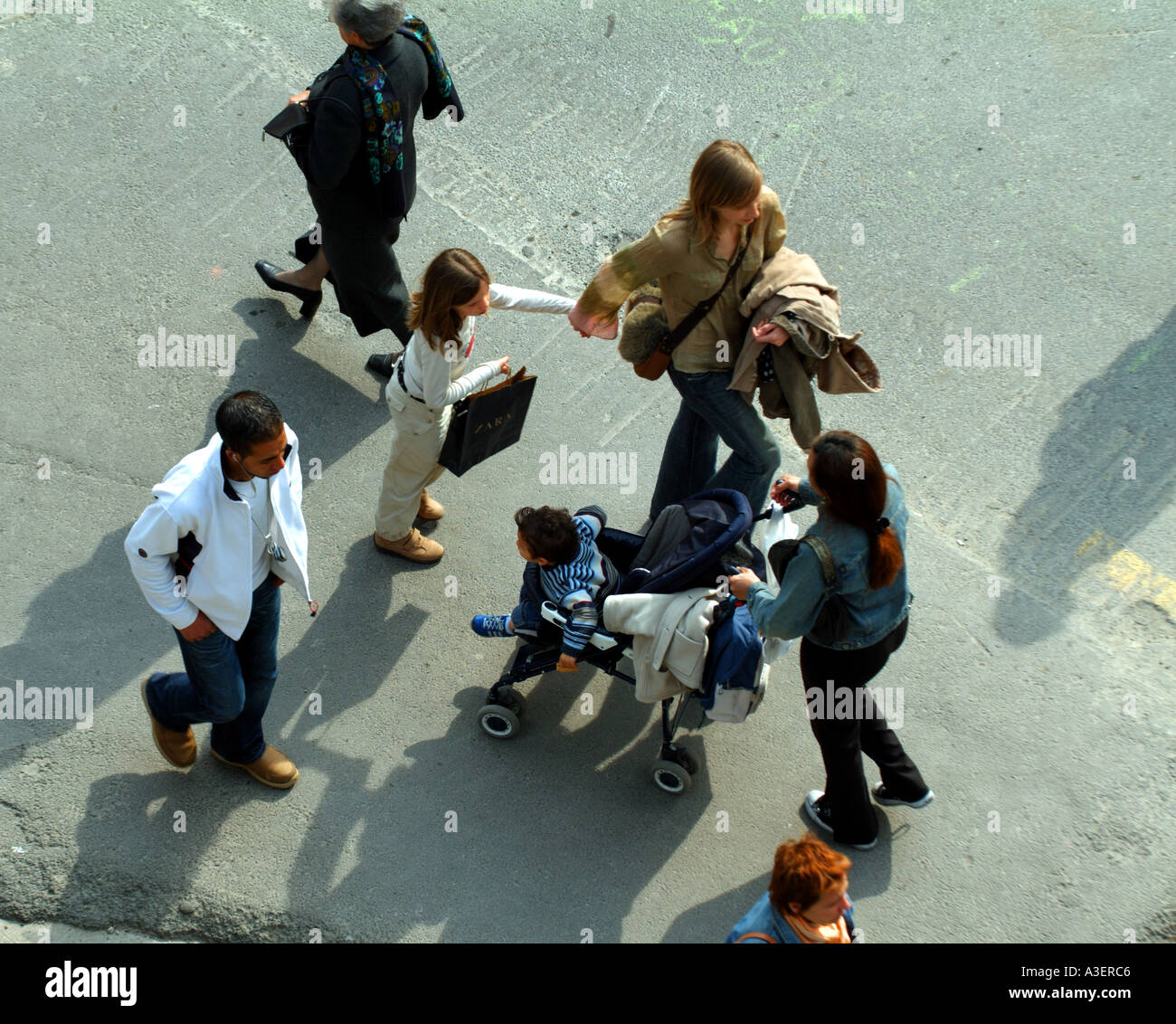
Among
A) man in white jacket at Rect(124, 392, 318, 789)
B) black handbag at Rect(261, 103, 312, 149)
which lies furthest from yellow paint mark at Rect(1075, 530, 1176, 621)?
black handbag at Rect(261, 103, 312, 149)

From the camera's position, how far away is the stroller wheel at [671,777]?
417 cm

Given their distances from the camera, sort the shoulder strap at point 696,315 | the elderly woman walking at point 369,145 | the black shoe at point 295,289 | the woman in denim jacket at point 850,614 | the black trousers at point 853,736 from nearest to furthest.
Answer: the woman in denim jacket at point 850,614, the black trousers at point 853,736, the shoulder strap at point 696,315, the elderly woman walking at point 369,145, the black shoe at point 295,289

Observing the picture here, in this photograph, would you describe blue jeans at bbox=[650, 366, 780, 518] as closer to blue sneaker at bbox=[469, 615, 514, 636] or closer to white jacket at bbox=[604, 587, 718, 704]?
white jacket at bbox=[604, 587, 718, 704]

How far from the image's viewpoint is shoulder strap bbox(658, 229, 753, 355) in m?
4.11

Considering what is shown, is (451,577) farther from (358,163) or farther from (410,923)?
(358,163)

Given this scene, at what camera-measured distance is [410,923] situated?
152 inches

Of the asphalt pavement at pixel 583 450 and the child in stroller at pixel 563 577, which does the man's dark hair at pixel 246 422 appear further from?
the asphalt pavement at pixel 583 450

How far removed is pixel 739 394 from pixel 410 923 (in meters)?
2.46

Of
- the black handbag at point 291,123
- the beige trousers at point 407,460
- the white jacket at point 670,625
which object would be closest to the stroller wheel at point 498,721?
the white jacket at point 670,625

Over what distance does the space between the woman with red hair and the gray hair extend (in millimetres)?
3749

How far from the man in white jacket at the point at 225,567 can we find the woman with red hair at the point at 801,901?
193cm

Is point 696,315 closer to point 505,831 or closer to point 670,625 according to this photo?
point 670,625

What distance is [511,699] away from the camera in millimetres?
4340

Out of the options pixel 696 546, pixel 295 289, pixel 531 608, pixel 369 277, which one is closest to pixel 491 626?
pixel 531 608
